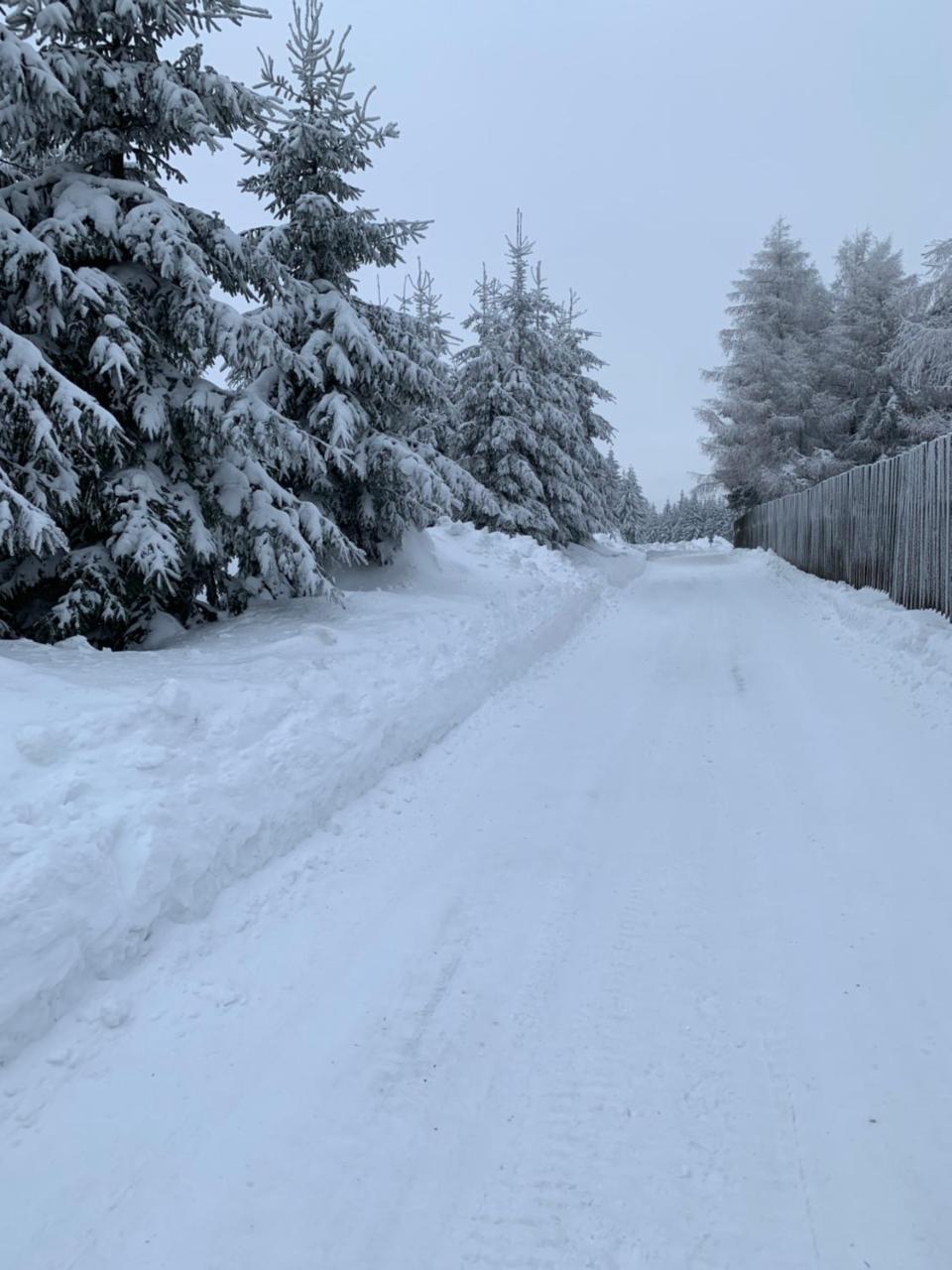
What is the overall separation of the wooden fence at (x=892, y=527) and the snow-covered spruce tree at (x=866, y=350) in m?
7.98

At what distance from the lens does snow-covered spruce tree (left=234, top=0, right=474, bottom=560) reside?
9367mm

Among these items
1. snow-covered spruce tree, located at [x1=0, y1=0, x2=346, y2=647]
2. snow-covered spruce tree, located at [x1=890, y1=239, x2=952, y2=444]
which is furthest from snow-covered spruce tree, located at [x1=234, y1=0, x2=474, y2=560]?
snow-covered spruce tree, located at [x1=890, y1=239, x2=952, y2=444]

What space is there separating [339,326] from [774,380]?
2251cm

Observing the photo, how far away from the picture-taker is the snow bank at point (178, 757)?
2943mm

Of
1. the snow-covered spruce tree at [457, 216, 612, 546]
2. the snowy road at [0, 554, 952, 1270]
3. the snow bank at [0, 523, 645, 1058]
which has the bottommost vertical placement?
the snowy road at [0, 554, 952, 1270]

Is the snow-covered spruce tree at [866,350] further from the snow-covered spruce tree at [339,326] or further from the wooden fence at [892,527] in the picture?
the snow-covered spruce tree at [339,326]

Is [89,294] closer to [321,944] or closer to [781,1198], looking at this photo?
[321,944]

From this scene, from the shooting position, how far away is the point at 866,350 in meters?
24.3

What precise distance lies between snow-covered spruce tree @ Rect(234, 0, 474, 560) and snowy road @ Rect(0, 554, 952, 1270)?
5758mm

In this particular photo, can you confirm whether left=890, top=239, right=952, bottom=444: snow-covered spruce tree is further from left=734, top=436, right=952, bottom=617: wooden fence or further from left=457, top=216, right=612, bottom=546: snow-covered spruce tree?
left=457, top=216, right=612, bottom=546: snow-covered spruce tree

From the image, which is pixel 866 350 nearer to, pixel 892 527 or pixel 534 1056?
pixel 892 527

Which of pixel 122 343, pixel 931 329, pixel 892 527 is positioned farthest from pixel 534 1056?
pixel 931 329

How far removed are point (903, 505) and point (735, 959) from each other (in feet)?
29.6

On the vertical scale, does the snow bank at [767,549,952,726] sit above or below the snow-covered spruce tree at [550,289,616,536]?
below
